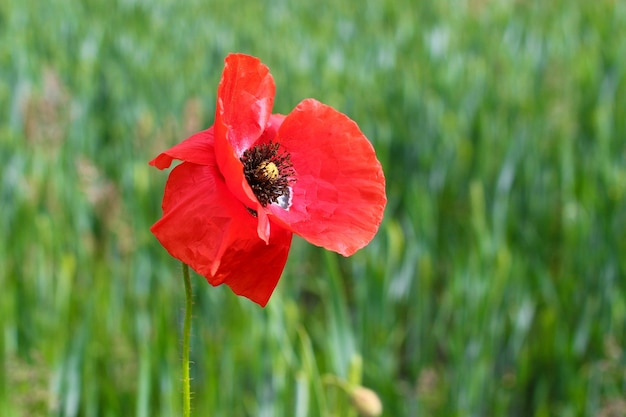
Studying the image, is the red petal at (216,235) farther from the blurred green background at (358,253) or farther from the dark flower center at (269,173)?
the blurred green background at (358,253)

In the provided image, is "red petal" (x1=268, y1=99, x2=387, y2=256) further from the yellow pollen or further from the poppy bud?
the poppy bud

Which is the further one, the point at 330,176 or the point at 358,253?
the point at 358,253

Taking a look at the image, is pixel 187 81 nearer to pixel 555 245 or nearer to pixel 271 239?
pixel 555 245

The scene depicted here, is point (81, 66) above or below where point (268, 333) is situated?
above

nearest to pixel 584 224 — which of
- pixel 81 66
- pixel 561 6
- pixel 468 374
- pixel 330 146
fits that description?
pixel 468 374

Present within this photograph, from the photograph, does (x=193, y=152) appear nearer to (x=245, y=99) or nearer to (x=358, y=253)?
(x=245, y=99)

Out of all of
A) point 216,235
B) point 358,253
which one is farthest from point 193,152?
point 358,253
